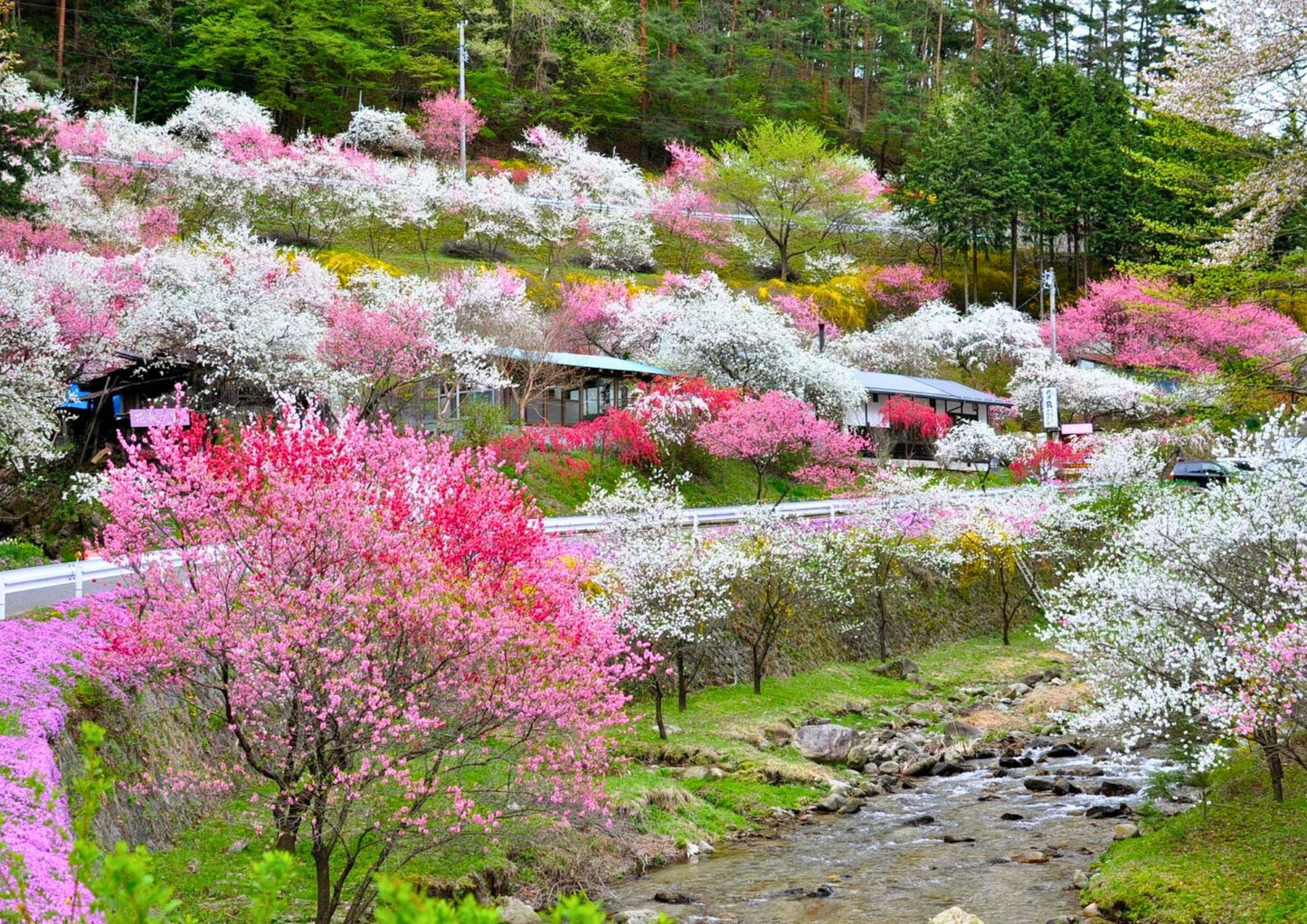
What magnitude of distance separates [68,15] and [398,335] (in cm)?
4360

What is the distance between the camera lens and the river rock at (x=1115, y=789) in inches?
723

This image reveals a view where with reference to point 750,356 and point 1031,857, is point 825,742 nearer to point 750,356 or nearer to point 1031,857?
point 1031,857

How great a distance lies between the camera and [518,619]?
1137 centimetres

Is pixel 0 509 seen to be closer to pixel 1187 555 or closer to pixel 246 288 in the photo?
pixel 246 288

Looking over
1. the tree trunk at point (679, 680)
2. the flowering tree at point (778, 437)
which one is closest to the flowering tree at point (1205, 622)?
the tree trunk at point (679, 680)

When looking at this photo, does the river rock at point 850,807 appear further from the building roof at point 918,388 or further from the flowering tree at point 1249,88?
the building roof at point 918,388

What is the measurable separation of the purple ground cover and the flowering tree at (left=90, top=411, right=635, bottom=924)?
1.03 m

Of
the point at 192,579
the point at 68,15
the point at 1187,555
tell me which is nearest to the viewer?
the point at 192,579

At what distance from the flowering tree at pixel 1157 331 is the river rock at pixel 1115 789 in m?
32.1

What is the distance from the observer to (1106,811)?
17.3 meters

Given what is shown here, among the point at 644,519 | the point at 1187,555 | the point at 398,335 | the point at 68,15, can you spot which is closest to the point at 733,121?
the point at 68,15

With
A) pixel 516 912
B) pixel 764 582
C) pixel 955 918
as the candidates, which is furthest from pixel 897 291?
pixel 516 912

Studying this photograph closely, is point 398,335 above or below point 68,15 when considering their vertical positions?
below

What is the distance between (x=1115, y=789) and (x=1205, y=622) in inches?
245
